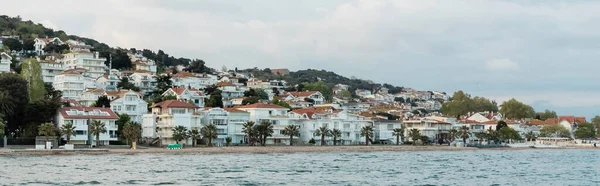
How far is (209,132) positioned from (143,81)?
50.2 m

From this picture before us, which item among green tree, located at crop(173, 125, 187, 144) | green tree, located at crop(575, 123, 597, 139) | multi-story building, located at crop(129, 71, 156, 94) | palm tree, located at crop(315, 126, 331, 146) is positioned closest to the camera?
green tree, located at crop(173, 125, 187, 144)

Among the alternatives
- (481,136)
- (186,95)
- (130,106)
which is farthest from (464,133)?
(130,106)

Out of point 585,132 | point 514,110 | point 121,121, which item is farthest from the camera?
point 514,110

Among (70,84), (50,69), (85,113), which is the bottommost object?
(85,113)

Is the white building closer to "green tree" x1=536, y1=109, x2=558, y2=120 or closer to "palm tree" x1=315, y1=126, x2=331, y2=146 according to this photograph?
"palm tree" x1=315, y1=126, x2=331, y2=146

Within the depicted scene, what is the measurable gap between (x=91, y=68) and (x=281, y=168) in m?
92.7

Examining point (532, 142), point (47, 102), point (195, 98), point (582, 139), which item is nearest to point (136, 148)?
point (47, 102)

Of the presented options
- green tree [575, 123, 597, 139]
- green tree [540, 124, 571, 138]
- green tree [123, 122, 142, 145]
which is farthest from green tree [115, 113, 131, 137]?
green tree [575, 123, 597, 139]

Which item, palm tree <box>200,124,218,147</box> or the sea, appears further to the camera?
palm tree <box>200,124,218,147</box>

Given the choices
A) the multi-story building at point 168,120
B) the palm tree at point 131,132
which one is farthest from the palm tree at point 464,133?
the palm tree at point 131,132

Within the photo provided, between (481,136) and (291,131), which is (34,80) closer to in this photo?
(291,131)

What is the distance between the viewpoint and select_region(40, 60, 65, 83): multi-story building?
425 feet

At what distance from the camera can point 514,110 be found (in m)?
170

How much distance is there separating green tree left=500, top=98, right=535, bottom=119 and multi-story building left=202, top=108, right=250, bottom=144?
274 ft
